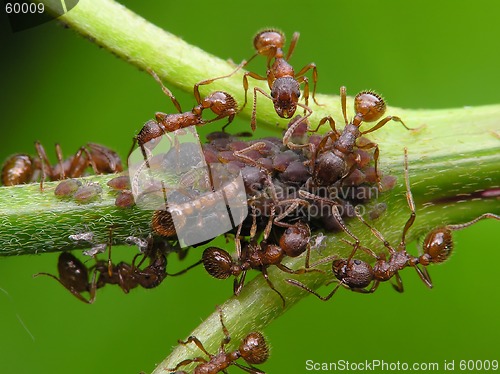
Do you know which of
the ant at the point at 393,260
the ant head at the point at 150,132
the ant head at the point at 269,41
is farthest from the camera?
the ant head at the point at 269,41

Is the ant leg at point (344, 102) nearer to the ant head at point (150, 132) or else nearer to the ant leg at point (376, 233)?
the ant leg at point (376, 233)

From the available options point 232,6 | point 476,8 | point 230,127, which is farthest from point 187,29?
point 476,8

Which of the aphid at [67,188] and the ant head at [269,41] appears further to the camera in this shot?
the ant head at [269,41]

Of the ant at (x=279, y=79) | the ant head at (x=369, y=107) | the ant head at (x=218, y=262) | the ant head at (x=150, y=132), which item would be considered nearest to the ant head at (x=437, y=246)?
the ant head at (x=369, y=107)

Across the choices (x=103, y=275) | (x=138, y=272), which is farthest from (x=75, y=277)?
(x=138, y=272)

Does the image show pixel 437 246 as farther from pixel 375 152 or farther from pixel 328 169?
pixel 328 169

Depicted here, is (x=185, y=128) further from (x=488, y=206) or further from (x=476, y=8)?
(x=476, y=8)

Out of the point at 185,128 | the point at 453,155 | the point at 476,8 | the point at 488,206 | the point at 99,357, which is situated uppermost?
the point at 476,8
